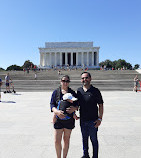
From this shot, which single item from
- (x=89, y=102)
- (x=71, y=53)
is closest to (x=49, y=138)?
(x=89, y=102)

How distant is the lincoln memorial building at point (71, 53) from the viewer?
240 ft

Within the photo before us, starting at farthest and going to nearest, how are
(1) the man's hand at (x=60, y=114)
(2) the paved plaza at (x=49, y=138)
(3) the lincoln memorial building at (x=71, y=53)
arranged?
(3) the lincoln memorial building at (x=71, y=53)
(2) the paved plaza at (x=49, y=138)
(1) the man's hand at (x=60, y=114)

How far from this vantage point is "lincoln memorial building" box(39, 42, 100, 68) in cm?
7306

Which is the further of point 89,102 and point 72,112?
point 89,102

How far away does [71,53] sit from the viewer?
73.9 m

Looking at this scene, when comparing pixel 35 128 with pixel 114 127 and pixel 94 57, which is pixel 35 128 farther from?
pixel 94 57

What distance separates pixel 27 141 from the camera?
3844 millimetres

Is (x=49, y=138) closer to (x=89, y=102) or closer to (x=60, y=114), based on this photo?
(x=60, y=114)

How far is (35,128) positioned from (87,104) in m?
2.78

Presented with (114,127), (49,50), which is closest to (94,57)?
(49,50)

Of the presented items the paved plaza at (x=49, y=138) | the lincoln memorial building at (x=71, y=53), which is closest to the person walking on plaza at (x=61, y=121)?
the paved plaza at (x=49, y=138)

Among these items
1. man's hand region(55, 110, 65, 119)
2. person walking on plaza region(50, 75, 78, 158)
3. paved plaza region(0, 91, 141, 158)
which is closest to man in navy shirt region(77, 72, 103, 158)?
person walking on plaza region(50, 75, 78, 158)

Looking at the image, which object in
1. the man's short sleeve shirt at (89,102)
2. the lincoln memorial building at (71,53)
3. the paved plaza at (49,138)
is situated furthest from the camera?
the lincoln memorial building at (71,53)

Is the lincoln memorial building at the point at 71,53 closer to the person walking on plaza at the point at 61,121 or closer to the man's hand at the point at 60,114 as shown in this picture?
the person walking on plaza at the point at 61,121
